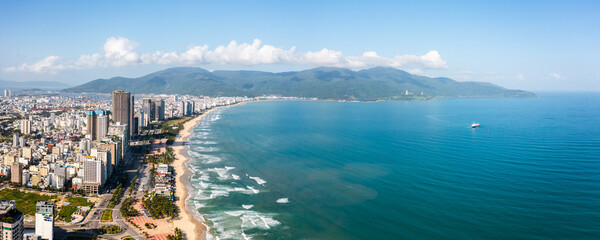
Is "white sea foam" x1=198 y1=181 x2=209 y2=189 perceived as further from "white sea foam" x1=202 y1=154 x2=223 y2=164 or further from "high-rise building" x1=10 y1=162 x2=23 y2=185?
"high-rise building" x1=10 y1=162 x2=23 y2=185

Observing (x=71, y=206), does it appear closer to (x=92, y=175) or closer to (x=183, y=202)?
(x=92, y=175)

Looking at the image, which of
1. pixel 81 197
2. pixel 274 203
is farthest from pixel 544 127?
pixel 81 197

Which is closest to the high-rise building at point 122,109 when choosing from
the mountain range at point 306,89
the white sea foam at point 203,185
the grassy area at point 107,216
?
the white sea foam at point 203,185

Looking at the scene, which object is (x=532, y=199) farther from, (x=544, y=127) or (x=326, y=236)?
(x=544, y=127)

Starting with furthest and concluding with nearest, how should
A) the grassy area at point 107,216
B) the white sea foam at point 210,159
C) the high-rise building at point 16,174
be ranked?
the white sea foam at point 210,159 → the high-rise building at point 16,174 → the grassy area at point 107,216

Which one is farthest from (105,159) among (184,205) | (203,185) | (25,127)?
(25,127)

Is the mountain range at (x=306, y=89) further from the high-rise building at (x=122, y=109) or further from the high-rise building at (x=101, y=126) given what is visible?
the high-rise building at (x=101, y=126)
